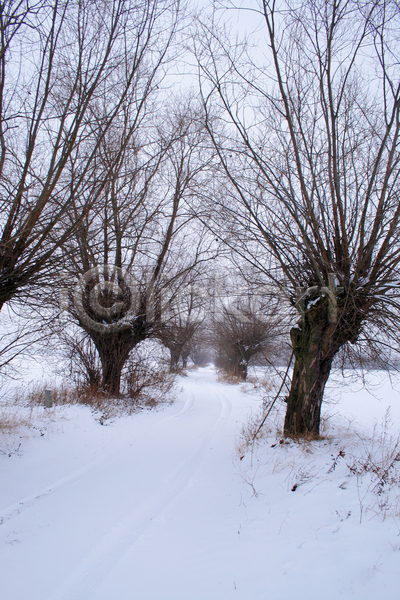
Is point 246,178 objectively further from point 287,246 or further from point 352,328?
point 352,328

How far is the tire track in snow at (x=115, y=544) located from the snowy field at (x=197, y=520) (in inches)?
→ 0.5

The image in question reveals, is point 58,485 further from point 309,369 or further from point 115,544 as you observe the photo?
point 309,369

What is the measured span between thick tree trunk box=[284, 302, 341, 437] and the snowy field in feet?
1.55

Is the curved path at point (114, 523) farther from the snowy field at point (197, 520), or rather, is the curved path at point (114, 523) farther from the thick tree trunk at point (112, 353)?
the thick tree trunk at point (112, 353)

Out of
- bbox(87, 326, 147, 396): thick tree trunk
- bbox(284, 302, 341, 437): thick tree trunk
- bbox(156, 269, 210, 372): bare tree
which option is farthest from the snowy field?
bbox(156, 269, 210, 372): bare tree

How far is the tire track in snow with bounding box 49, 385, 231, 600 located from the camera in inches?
98.5

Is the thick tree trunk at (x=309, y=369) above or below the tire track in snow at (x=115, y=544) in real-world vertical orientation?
above

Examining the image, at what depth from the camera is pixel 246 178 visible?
18.1 feet

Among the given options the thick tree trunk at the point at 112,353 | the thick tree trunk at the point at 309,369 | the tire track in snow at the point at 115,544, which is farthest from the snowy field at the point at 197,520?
the thick tree trunk at the point at 112,353

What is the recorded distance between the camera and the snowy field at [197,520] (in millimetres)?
2396

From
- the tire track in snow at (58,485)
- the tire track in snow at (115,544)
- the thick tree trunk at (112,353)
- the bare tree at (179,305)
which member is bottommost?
the tire track in snow at (58,485)

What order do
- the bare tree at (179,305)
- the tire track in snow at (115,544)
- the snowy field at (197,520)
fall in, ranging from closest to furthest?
1. the snowy field at (197,520)
2. the tire track in snow at (115,544)
3. the bare tree at (179,305)

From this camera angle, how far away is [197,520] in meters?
3.53

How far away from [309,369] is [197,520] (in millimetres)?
3290
